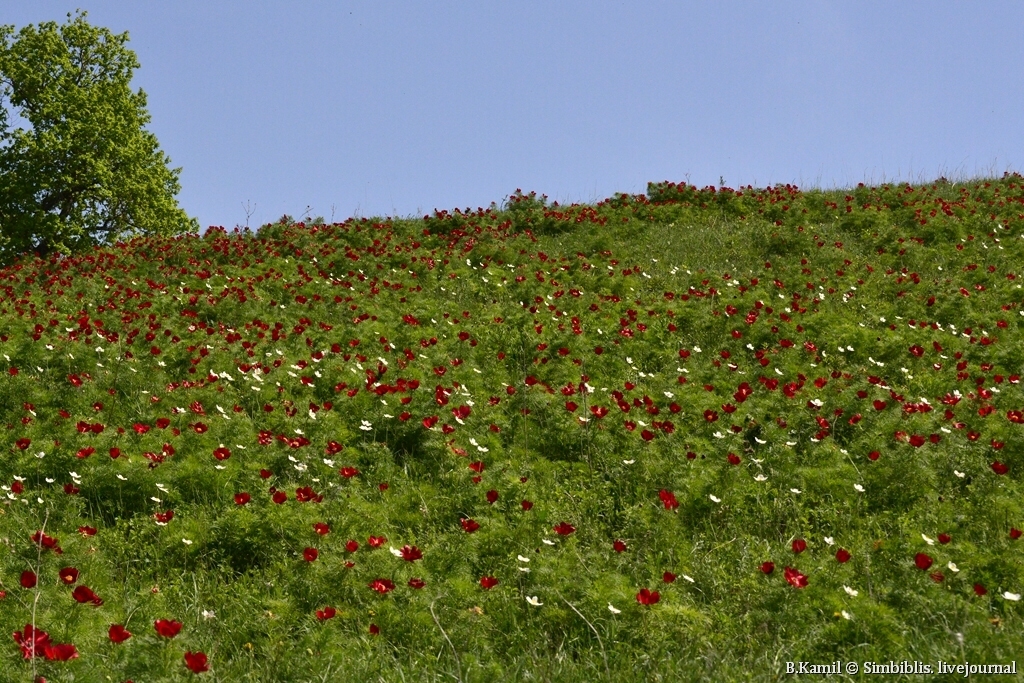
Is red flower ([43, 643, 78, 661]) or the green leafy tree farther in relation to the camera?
the green leafy tree

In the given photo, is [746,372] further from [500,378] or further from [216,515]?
[216,515]

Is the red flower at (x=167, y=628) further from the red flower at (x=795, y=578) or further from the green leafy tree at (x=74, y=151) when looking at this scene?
the green leafy tree at (x=74, y=151)

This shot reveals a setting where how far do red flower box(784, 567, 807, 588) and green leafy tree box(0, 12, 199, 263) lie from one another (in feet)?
75.2

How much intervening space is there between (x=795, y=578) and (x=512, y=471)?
248 centimetres

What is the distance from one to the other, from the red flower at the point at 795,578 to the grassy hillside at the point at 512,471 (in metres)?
0.02

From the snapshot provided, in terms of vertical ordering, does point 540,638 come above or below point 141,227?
below

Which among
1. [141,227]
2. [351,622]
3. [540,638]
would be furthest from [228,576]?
[141,227]

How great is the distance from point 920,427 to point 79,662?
20.0 ft

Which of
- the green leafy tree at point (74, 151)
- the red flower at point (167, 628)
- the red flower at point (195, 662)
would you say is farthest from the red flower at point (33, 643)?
the green leafy tree at point (74, 151)

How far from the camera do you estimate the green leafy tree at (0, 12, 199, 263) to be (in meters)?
23.1

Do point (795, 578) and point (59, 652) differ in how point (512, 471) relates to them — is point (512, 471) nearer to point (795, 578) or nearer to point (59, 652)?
point (795, 578)

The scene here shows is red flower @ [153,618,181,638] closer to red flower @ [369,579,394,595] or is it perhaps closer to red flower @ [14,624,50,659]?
red flower @ [14,624,50,659]


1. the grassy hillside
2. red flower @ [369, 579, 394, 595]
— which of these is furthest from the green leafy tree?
red flower @ [369, 579, 394, 595]

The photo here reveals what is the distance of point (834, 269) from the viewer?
40.4 ft
